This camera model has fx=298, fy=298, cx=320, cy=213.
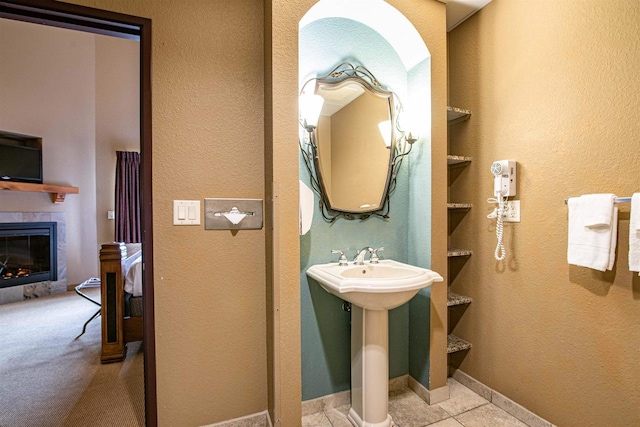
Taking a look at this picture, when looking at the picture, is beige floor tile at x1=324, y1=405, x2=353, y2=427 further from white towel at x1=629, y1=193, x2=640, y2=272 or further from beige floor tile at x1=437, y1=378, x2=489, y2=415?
white towel at x1=629, y1=193, x2=640, y2=272

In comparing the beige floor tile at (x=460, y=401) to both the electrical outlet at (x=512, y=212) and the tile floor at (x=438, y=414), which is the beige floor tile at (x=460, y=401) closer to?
the tile floor at (x=438, y=414)

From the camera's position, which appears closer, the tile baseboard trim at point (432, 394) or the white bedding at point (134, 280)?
the tile baseboard trim at point (432, 394)

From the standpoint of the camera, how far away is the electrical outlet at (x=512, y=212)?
175 centimetres

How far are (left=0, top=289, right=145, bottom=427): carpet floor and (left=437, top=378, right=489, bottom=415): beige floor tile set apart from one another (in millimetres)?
1793

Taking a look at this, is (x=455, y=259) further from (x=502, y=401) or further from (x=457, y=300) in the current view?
(x=502, y=401)

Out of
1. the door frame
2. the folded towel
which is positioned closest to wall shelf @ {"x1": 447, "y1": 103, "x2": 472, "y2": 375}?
the folded towel

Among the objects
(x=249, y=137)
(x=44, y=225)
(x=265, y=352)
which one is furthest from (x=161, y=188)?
(x=44, y=225)

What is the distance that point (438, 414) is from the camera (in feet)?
5.73

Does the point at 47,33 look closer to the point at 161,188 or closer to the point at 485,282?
the point at 161,188

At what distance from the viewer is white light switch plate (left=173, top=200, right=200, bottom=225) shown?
1489mm

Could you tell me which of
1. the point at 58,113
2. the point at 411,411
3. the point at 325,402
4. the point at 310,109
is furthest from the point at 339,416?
the point at 58,113

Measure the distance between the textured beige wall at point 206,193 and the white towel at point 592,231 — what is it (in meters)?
1.55

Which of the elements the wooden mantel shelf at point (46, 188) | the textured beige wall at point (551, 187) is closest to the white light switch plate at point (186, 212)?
the textured beige wall at point (551, 187)

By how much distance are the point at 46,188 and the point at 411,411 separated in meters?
5.08
